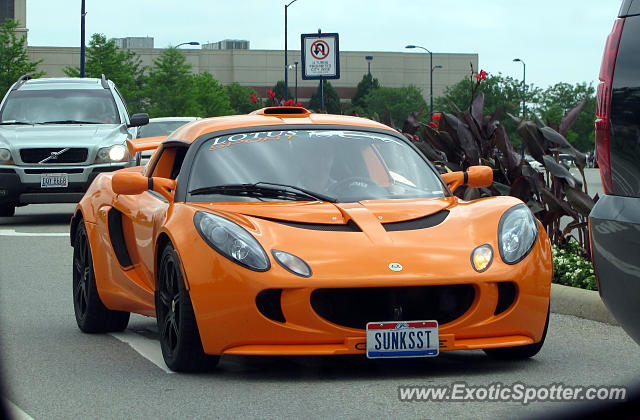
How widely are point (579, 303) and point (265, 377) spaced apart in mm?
3043

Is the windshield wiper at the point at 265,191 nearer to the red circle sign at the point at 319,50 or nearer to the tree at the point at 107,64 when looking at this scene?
the red circle sign at the point at 319,50

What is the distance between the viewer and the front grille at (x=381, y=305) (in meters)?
5.54

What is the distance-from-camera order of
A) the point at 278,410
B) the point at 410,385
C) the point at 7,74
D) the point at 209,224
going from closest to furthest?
the point at 278,410, the point at 410,385, the point at 209,224, the point at 7,74

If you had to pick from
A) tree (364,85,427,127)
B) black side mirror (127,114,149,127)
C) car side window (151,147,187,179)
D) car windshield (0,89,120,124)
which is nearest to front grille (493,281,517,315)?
car side window (151,147,187,179)

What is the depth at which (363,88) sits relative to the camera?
4973 inches

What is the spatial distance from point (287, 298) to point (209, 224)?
0.60 metres

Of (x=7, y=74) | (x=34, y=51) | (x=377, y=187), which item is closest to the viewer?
(x=377, y=187)

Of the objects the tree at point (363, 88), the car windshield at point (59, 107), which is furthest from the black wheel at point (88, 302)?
the tree at point (363, 88)

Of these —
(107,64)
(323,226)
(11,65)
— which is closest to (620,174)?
(323,226)

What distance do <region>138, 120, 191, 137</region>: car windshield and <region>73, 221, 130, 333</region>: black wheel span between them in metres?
16.1

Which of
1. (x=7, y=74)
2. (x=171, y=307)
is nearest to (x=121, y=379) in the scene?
(x=171, y=307)

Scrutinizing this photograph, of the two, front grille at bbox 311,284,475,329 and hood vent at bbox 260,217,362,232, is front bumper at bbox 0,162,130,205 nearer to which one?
hood vent at bbox 260,217,362,232

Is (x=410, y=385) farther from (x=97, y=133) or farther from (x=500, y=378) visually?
(x=97, y=133)

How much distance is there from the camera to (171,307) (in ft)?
19.8
